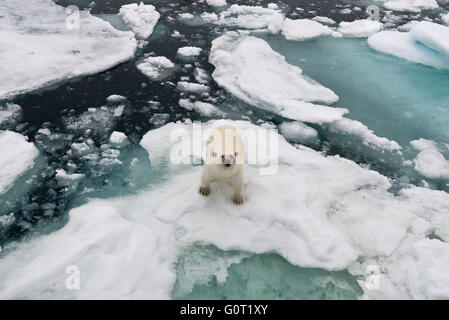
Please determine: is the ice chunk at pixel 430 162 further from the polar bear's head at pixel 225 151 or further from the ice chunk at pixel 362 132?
the polar bear's head at pixel 225 151

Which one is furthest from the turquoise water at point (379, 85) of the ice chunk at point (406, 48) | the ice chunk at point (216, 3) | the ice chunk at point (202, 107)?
the ice chunk at point (216, 3)

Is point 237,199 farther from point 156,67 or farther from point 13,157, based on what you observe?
point 156,67

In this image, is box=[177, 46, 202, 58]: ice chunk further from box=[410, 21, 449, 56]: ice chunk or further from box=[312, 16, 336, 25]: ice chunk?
box=[410, 21, 449, 56]: ice chunk

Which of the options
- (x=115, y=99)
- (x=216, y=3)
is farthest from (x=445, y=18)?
(x=115, y=99)

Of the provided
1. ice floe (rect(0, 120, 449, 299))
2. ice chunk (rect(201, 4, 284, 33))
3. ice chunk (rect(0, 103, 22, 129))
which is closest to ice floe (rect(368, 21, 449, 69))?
ice chunk (rect(201, 4, 284, 33))

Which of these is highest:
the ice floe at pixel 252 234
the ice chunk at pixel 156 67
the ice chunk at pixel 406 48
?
the ice chunk at pixel 406 48

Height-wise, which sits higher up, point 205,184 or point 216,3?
point 216,3

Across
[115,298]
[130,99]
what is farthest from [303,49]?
[115,298]
